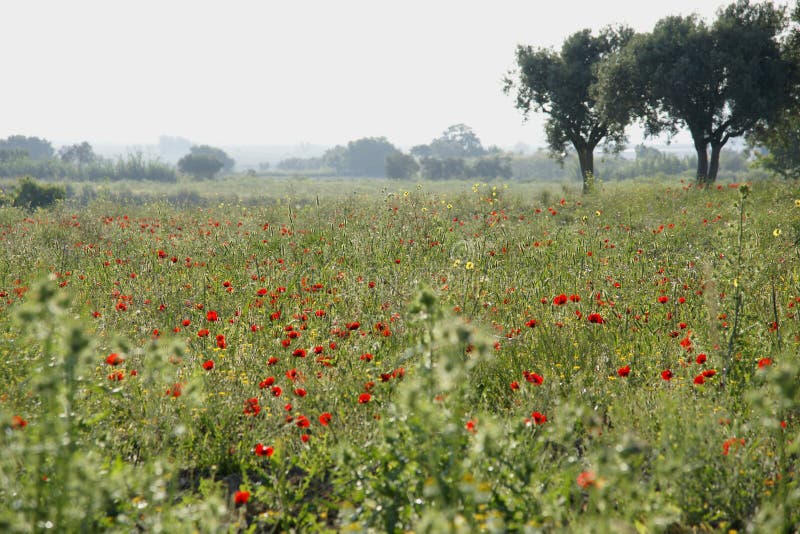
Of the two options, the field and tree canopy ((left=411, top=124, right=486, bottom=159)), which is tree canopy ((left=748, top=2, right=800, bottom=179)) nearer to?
the field

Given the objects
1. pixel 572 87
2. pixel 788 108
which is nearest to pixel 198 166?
pixel 572 87

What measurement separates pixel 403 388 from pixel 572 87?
22.5m

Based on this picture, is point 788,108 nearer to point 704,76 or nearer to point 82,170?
point 704,76

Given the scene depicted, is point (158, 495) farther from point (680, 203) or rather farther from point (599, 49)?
point (599, 49)

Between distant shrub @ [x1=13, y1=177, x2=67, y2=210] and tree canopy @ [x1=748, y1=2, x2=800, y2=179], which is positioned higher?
tree canopy @ [x1=748, y1=2, x2=800, y2=179]

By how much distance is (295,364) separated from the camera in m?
4.41

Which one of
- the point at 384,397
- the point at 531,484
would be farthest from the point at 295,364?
the point at 531,484

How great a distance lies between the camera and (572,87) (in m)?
22.8

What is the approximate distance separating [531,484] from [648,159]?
122m

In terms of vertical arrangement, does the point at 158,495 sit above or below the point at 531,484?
above

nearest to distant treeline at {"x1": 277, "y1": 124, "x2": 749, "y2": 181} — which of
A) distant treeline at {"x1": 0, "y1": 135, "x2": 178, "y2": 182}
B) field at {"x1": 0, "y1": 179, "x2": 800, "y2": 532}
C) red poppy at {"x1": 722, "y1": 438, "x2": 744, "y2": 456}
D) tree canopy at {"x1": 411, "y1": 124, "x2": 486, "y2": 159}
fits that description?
tree canopy at {"x1": 411, "y1": 124, "x2": 486, "y2": 159}

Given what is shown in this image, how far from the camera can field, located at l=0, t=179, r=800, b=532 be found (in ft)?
7.62

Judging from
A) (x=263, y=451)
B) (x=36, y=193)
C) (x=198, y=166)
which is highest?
(x=198, y=166)

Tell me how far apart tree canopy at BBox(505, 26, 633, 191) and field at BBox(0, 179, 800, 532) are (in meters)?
15.6
